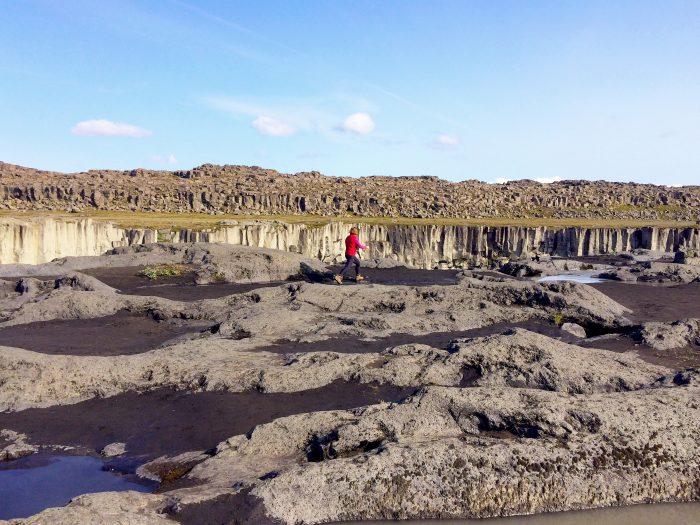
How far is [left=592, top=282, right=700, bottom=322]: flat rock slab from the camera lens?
16.1 metres

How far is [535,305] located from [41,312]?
12.0 meters

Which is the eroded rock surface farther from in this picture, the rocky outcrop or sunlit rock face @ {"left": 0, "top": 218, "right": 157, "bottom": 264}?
sunlit rock face @ {"left": 0, "top": 218, "right": 157, "bottom": 264}

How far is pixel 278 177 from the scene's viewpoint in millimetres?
72625

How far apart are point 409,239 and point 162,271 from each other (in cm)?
2049

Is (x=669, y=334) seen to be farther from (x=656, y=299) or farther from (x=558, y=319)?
(x=656, y=299)

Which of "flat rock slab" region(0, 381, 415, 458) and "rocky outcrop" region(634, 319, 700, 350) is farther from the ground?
"rocky outcrop" region(634, 319, 700, 350)

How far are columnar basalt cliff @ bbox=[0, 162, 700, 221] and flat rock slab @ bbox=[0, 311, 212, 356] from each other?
35.5 metres

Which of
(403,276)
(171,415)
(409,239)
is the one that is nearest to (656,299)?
(403,276)

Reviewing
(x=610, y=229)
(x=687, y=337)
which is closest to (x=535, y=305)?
(x=687, y=337)

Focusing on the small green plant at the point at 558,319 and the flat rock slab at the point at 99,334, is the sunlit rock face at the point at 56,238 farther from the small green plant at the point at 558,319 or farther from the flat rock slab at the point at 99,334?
the small green plant at the point at 558,319

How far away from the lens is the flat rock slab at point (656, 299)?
16.1m

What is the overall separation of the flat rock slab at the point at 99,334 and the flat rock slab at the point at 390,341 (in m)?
2.94

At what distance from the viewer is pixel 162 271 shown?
22.2 meters

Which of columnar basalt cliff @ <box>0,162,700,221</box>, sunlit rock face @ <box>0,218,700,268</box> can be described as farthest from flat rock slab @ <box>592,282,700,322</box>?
columnar basalt cliff @ <box>0,162,700,221</box>
